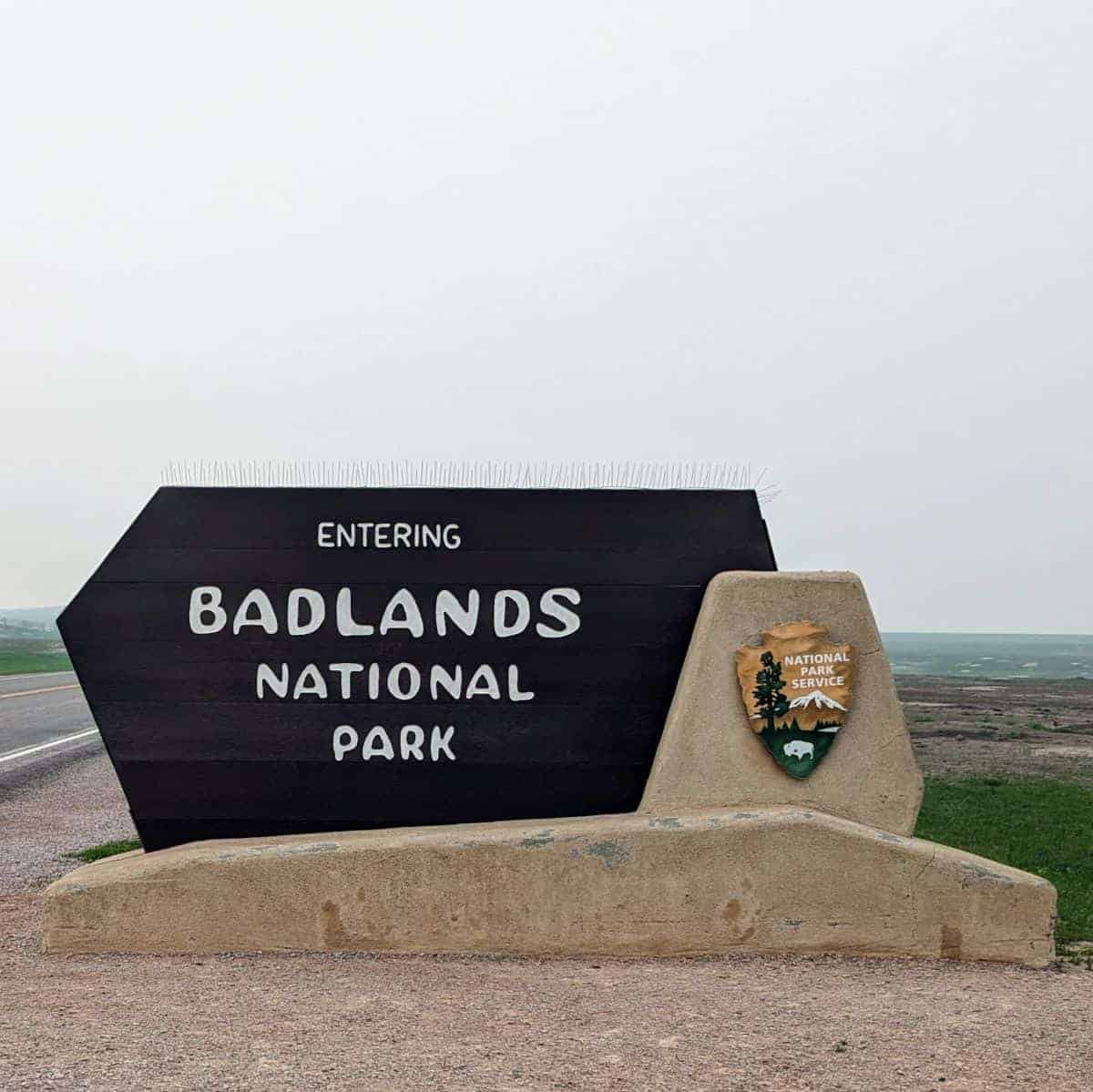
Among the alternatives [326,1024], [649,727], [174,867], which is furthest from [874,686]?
[174,867]

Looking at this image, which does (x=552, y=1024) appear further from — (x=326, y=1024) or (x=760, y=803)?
(x=760, y=803)

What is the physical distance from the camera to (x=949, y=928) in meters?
6.92

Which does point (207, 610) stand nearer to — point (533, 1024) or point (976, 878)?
point (533, 1024)

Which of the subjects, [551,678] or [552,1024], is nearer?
[552,1024]

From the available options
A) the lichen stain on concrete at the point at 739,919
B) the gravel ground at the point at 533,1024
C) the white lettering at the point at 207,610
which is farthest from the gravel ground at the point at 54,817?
the lichen stain on concrete at the point at 739,919

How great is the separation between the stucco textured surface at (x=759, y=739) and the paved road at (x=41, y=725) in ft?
40.7

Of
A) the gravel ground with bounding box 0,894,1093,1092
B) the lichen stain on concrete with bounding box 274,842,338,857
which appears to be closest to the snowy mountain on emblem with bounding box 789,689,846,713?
the gravel ground with bounding box 0,894,1093,1092

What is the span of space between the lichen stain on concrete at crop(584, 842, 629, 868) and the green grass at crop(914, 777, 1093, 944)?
324cm

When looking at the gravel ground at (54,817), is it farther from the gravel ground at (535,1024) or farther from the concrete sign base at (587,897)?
the gravel ground at (535,1024)

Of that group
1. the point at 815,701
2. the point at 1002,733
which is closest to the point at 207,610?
the point at 815,701

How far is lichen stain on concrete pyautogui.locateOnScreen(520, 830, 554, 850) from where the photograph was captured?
6965 millimetres

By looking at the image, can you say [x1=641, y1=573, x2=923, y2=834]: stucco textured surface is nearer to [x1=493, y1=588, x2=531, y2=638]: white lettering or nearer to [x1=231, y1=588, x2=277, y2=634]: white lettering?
[x1=493, y1=588, x2=531, y2=638]: white lettering

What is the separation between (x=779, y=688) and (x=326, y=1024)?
3480 mm

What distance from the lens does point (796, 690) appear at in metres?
7.32
